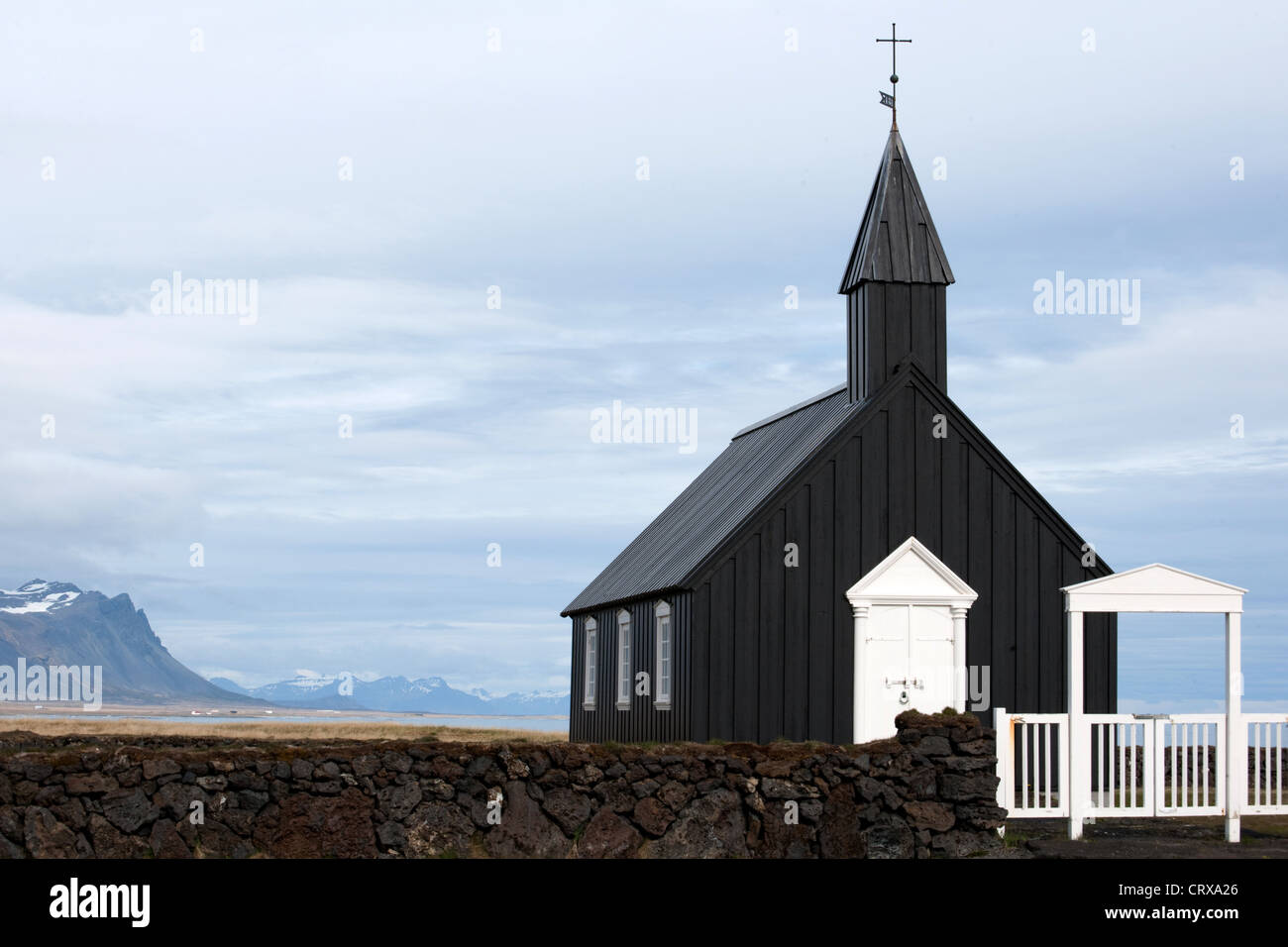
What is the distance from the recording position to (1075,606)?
1927 centimetres

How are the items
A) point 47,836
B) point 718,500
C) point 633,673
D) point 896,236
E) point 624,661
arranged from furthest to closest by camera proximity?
point 718,500 < point 624,661 < point 633,673 < point 896,236 < point 47,836

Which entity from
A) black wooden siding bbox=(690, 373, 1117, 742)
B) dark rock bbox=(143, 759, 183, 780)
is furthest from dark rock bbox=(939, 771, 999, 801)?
dark rock bbox=(143, 759, 183, 780)

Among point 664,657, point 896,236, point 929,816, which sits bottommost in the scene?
point 929,816

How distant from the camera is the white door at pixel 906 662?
24.4 m

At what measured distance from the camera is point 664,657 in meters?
26.3

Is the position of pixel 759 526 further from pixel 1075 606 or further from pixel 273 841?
pixel 273 841

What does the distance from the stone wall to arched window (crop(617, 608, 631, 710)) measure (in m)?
11.1

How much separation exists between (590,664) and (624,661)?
12.6ft

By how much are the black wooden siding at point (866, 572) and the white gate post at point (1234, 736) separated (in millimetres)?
5600

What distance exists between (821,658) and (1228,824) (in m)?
6.82

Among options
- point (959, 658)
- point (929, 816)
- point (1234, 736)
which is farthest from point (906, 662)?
point (929, 816)

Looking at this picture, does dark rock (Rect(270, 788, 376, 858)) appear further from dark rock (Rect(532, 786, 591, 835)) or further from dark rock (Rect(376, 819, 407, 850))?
dark rock (Rect(532, 786, 591, 835))

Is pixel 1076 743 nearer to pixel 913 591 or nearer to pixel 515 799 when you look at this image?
pixel 913 591
